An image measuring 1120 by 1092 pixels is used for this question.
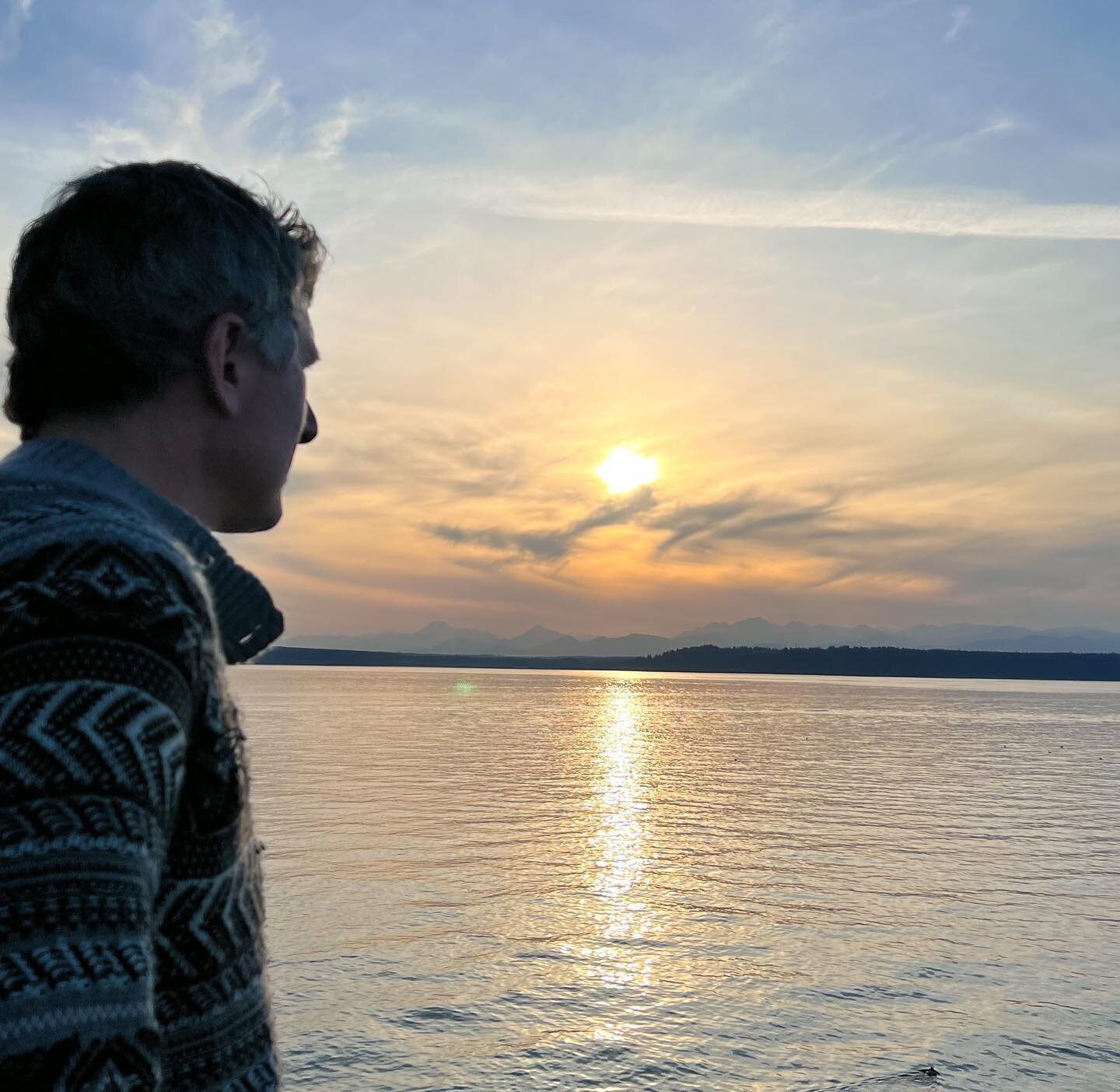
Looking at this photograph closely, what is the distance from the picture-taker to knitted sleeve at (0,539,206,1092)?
3.90ft

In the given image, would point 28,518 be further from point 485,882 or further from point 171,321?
point 485,882

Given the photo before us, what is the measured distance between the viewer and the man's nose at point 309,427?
2.15 m

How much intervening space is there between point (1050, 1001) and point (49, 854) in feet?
48.9

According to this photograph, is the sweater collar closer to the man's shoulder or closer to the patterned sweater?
the patterned sweater

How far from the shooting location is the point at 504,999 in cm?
1273

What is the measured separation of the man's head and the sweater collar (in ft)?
0.37

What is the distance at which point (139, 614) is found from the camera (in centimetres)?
133

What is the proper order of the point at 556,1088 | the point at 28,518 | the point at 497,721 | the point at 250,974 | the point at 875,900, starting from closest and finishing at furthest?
1. the point at 28,518
2. the point at 250,974
3. the point at 556,1088
4. the point at 875,900
5. the point at 497,721

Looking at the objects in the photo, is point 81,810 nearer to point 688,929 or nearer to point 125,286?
point 125,286

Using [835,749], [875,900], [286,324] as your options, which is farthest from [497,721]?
[286,324]

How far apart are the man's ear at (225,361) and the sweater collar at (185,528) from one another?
0.77 ft

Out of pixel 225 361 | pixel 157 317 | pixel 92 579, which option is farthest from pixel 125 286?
pixel 92 579

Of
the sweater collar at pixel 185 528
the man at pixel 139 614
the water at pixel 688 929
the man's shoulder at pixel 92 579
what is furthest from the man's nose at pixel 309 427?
the water at pixel 688 929

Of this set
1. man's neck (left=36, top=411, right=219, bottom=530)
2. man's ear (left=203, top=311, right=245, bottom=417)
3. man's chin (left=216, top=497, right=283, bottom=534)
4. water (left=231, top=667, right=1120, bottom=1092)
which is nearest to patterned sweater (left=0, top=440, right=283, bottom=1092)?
man's neck (left=36, top=411, right=219, bottom=530)
